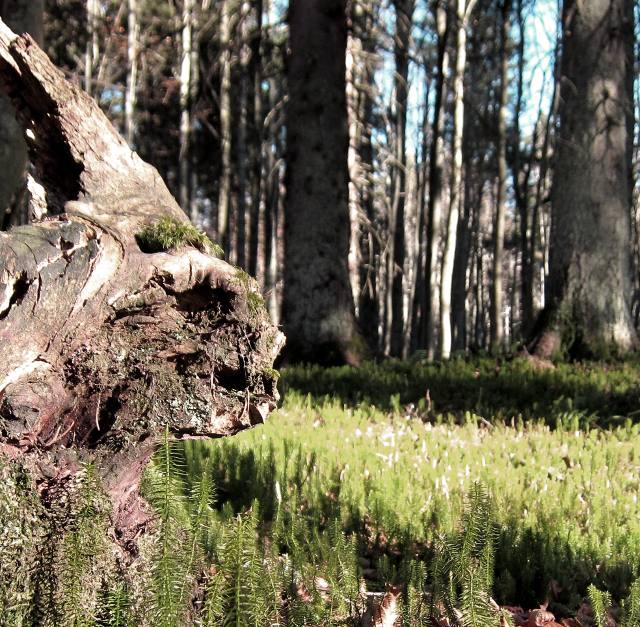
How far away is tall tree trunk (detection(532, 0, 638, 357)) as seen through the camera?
7930 mm

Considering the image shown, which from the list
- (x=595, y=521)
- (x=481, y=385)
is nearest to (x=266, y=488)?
(x=595, y=521)

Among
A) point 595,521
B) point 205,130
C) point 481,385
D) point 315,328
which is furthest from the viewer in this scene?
point 205,130

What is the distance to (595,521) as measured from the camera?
3.47 m

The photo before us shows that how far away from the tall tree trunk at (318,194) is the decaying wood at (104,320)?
6.21 m

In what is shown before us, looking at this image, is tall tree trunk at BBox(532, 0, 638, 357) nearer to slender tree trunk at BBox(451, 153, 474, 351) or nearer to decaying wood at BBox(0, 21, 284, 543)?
decaying wood at BBox(0, 21, 284, 543)

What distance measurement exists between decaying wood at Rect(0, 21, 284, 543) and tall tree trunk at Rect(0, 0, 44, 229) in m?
4.26

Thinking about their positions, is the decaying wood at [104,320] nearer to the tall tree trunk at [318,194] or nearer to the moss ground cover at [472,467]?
the moss ground cover at [472,467]

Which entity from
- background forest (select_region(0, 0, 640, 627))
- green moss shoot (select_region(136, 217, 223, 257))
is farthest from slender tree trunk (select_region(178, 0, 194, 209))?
green moss shoot (select_region(136, 217, 223, 257))

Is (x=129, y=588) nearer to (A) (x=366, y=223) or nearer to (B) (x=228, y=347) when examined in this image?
(B) (x=228, y=347)

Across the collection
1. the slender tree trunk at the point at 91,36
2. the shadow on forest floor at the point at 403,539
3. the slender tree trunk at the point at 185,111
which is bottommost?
the shadow on forest floor at the point at 403,539

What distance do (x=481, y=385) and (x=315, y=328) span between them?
2608mm

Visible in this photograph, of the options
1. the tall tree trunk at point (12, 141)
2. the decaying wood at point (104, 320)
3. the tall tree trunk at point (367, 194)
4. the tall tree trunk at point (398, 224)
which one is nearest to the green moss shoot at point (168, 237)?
the decaying wood at point (104, 320)

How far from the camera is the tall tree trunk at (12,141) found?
21.2 ft

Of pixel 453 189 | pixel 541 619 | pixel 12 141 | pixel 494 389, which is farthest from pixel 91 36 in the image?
pixel 541 619
